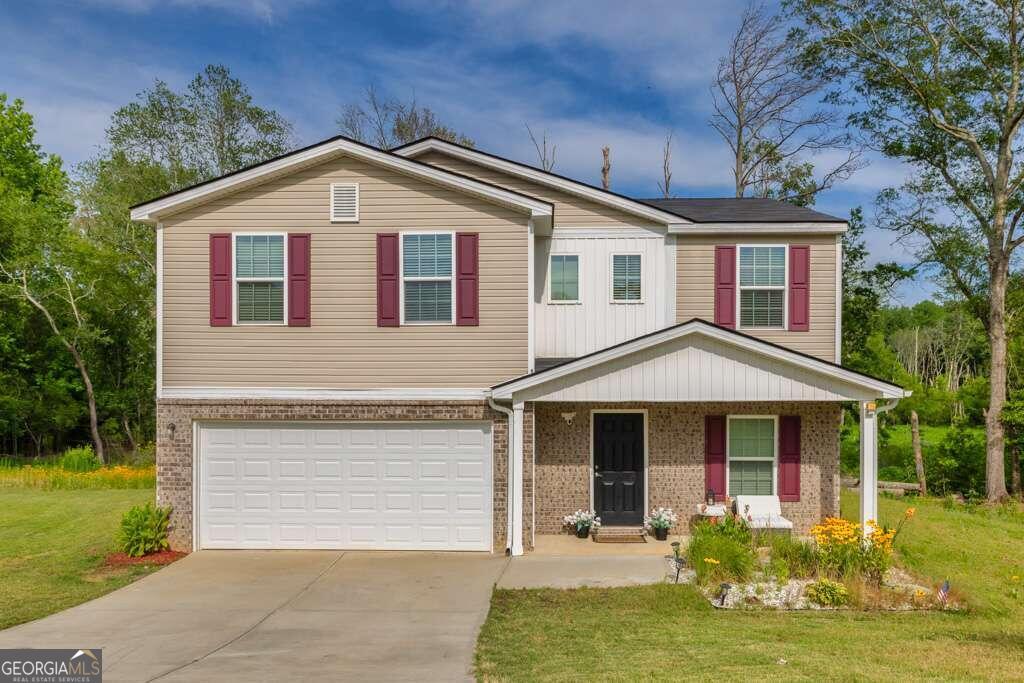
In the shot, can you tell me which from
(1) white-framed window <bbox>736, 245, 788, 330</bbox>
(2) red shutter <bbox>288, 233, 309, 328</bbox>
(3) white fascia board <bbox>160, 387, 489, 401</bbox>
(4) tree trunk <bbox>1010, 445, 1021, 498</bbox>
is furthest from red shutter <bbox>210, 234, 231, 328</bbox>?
(4) tree trunk <bbox>1010, 445, 1021, 498</bbox>

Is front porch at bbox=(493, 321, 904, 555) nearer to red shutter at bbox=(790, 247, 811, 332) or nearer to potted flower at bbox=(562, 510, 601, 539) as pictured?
potted flower at bbox=(562, 510, 601, 539)

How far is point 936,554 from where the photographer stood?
10.9 m

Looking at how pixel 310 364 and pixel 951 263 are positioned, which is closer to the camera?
pixel 310 364

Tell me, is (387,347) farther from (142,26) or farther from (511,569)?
(142,26)

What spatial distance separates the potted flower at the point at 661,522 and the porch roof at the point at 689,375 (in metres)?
2.35

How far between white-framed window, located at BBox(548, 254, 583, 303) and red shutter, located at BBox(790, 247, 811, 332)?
398 centimetres

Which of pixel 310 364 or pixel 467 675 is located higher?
pixel 310 364

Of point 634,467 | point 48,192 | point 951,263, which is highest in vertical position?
point 48,192

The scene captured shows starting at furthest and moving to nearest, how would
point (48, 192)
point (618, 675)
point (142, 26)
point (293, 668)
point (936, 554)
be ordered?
point (48, 192) → point (142, 26) → point (936, 554) → point (293, 668) → point (618, 675)

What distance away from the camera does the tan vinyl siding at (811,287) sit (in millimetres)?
12648

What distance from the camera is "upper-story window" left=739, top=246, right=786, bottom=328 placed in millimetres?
12711

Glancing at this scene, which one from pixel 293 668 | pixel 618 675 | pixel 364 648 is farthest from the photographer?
pixel 364 648

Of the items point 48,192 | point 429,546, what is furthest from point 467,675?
point 48,192

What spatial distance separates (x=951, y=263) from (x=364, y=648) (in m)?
19.1
